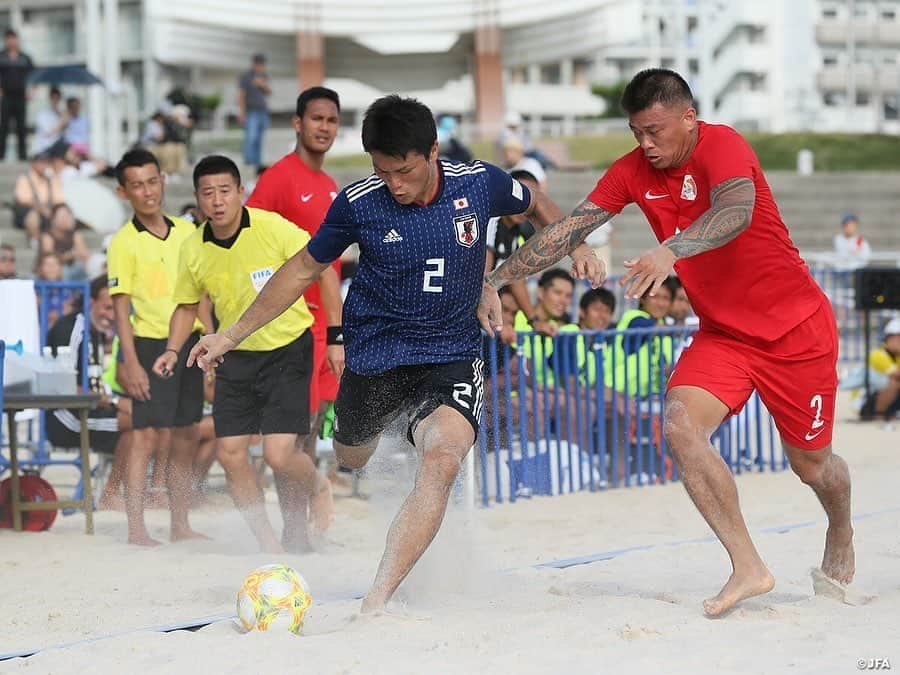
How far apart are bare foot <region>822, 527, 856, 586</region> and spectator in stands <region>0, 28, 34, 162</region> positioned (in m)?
17.3

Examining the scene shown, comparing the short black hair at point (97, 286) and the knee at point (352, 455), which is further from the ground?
the short black hair at point (97, 286)

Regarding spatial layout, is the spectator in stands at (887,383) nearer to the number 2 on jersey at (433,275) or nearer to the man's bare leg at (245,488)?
the man's bare leg at (245,488)

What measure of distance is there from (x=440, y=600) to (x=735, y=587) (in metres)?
1.19

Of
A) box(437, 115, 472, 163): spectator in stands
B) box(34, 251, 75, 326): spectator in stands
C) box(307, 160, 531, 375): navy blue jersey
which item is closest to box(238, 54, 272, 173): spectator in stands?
box(437, 115, 472, 163): spectator in stands

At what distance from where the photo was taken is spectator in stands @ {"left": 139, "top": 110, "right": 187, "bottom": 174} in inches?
877


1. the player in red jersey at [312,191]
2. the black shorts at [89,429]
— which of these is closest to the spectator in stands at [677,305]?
the player in red jersey at [312,191]

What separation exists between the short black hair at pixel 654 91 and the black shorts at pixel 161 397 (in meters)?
3.57

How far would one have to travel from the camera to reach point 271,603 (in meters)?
5.25

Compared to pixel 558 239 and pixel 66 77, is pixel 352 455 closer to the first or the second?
pixel 558 239

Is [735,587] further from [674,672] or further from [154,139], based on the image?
[154,139]

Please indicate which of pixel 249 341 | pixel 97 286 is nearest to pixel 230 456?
pixel 249 341

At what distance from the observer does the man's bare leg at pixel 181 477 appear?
809cm

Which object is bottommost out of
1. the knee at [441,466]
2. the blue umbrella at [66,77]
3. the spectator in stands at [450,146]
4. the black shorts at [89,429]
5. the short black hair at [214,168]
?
the black shorts at [89,429]

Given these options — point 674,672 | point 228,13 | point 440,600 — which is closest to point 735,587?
point 674,672
